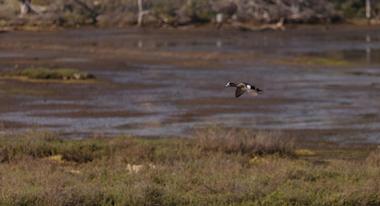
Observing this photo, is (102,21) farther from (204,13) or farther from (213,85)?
(213,85)

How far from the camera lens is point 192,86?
1318 inches

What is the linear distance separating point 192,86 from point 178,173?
1843cm

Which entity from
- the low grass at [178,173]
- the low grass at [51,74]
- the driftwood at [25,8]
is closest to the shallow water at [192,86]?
the low grass at [51,74]

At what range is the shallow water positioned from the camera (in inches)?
985

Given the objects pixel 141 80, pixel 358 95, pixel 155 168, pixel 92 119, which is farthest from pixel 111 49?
pixel 155 168

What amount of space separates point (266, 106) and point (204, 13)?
156 ft

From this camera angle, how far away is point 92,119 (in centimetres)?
2533

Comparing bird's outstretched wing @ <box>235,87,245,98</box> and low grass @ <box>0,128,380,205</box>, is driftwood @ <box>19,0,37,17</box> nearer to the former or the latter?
low grass @ <box>0,128,380,205</box>

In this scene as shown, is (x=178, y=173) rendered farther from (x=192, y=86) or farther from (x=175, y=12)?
(x=175, y=12)

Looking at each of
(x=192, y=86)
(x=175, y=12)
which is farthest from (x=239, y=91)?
(x=175, y=12)

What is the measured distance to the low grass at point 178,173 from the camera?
13.0 m

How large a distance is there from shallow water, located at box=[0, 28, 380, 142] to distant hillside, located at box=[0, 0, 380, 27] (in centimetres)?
1261

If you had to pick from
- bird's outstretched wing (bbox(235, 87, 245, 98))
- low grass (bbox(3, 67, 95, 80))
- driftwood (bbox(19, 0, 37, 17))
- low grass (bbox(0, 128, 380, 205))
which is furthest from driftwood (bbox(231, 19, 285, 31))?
bird's outstretched wing (bbox(235, 87, 245, 98))

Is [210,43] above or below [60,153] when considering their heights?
below
